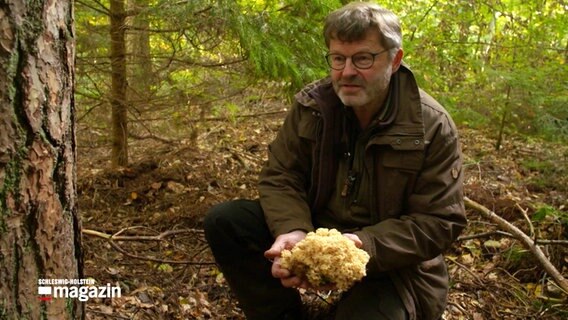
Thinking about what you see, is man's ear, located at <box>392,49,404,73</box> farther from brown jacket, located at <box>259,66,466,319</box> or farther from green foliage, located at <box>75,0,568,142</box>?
green foliage, located at <box>75,0,568,142</box>

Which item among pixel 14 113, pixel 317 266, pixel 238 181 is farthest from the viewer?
pixel 238 181

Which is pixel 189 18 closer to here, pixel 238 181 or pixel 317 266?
pixel 238 181

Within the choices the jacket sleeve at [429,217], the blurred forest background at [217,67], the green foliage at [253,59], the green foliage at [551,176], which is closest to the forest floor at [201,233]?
the green foliage at [551,176]

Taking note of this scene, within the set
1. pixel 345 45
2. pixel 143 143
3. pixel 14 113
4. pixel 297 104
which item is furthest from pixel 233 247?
pixel 143 143

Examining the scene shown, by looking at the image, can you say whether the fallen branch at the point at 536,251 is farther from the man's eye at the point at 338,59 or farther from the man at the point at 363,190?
the man's eye at the point at 338,59

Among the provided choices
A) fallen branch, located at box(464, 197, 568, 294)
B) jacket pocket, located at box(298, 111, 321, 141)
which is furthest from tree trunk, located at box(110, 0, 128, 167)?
fallen branch, located at box(464, 197, 568, 294)

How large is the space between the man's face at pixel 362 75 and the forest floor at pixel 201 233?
1369 mm

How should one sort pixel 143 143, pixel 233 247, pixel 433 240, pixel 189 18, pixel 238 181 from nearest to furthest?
pixel 433 240 → pixel 233 247 → pixel 189 18 → pixel 238 181 → pixel 143 143

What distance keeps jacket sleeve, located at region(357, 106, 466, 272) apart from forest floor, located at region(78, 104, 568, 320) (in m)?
0.87

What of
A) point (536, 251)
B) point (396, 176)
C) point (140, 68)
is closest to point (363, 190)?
point (396, 176)

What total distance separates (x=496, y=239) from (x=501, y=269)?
63cm

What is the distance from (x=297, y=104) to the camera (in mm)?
3174

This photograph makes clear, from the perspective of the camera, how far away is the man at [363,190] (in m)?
2.76

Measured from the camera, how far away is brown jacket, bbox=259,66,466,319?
274 centimetres
